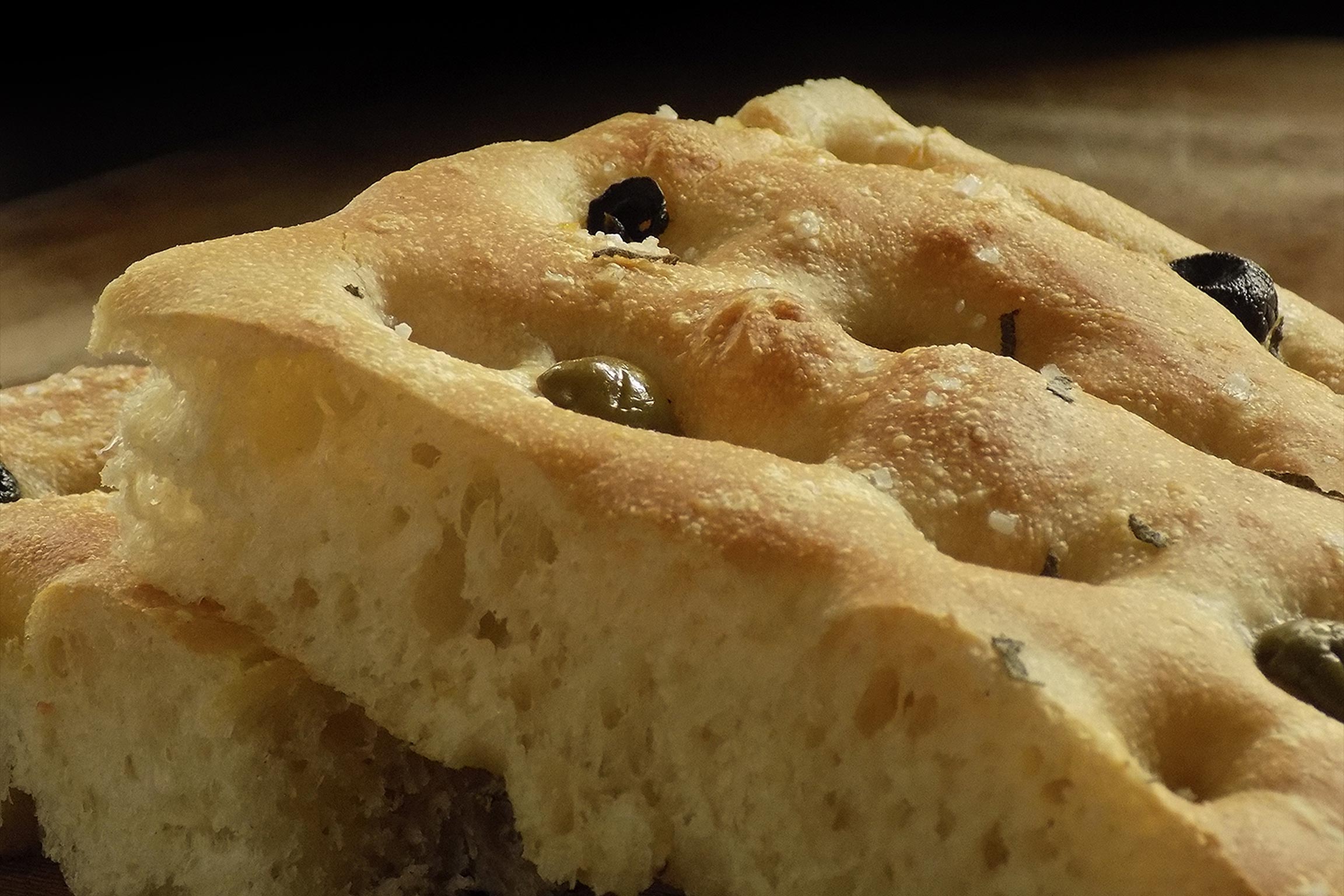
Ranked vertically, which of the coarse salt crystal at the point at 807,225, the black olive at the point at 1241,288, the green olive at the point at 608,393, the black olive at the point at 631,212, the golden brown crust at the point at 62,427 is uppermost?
the coarse salt crystal at the point at 807,225

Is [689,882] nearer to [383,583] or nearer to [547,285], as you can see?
[383,583]

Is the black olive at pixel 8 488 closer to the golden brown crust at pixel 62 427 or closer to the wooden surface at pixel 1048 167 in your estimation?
the golden brown crust at pixel 62 427

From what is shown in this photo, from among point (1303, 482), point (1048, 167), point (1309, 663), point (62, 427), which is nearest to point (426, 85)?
point (1048, 167)

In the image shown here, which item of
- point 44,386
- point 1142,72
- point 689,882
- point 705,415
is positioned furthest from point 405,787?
point 1142,72

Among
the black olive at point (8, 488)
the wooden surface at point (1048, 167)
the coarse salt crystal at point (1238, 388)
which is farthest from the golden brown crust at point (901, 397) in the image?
the wooden surface at point (1048, 167)

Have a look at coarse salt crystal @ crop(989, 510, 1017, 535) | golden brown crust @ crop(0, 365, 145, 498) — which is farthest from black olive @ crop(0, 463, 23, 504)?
coarse salt crystal @ crop(989, 510, 1017, 535)

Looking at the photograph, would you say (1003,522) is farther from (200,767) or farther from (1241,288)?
(200,767)
